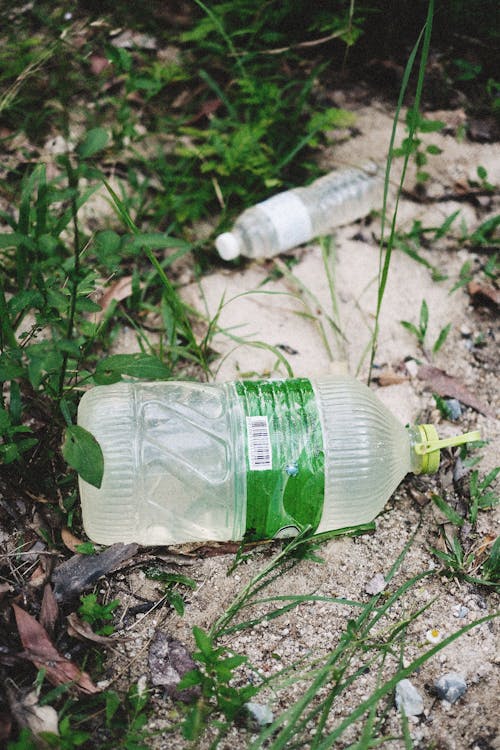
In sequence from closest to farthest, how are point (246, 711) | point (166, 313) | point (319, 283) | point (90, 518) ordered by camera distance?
point (246, 711) < point (90, 518) < point (166, 313) < point (319, 283)

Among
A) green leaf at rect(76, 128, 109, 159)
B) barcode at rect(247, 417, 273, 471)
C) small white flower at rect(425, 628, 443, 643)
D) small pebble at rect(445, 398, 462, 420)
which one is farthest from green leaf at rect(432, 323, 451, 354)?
green leaf at rect(76, 128, 109, 159)

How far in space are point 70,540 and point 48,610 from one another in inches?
8.6

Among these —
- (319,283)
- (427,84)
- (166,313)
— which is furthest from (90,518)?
(427,84)

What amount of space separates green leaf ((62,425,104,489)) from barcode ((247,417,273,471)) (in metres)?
0.46

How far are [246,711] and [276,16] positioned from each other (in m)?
2.69

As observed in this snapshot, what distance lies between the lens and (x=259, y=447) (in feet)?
5.98

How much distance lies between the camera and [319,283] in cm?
264

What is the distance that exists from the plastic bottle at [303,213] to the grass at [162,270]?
0.31ft

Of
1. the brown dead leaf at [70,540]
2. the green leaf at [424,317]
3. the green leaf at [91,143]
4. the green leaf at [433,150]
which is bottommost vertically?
the green leaf at [424,317]

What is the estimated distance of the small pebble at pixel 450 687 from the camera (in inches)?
67.1

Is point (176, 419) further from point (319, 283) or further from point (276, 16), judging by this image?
point (276, 16)

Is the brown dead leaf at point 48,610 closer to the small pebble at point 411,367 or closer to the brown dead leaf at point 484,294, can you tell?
the small pebble at point 411,367

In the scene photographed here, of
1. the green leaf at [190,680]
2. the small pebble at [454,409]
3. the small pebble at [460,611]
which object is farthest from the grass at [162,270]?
the small pebble at [454,409]

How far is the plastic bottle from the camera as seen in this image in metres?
2.63
